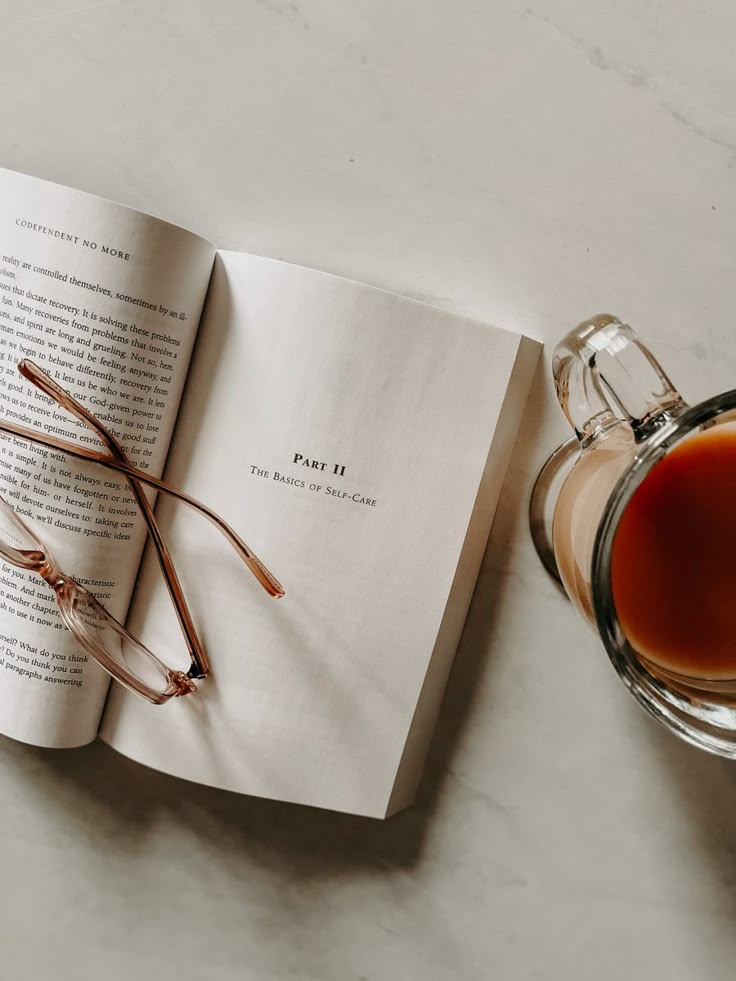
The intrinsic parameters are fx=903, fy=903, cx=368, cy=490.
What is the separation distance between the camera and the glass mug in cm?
36

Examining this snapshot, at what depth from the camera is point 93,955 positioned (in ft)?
1.77

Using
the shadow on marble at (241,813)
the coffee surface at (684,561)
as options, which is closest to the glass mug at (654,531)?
the coffee surface at (684,561)

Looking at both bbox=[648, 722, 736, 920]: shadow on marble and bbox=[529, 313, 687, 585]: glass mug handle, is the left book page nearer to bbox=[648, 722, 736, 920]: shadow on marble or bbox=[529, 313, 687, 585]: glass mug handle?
bbox=[529, 313, 687, 585]: glass mug handle

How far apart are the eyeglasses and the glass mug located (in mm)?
169

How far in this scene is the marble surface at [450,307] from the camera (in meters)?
0.47

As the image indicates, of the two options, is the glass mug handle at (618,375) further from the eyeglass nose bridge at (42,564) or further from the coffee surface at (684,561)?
the eyeglass nose bridge at (42,564)

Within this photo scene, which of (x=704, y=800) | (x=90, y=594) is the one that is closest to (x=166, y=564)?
(x=90, y=594)

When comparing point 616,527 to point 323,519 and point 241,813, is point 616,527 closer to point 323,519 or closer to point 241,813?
point 323,519

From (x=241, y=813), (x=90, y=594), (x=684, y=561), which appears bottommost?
(x=241, y=813)

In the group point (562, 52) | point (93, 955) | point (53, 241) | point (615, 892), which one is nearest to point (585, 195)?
point (562, 52)

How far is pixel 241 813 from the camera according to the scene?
53cm

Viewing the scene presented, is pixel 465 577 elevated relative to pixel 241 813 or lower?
elevated

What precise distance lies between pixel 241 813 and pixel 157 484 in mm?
207

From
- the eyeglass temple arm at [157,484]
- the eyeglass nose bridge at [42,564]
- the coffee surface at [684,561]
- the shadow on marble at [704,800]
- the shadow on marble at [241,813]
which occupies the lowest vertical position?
the shadow on marble at [241,813]
